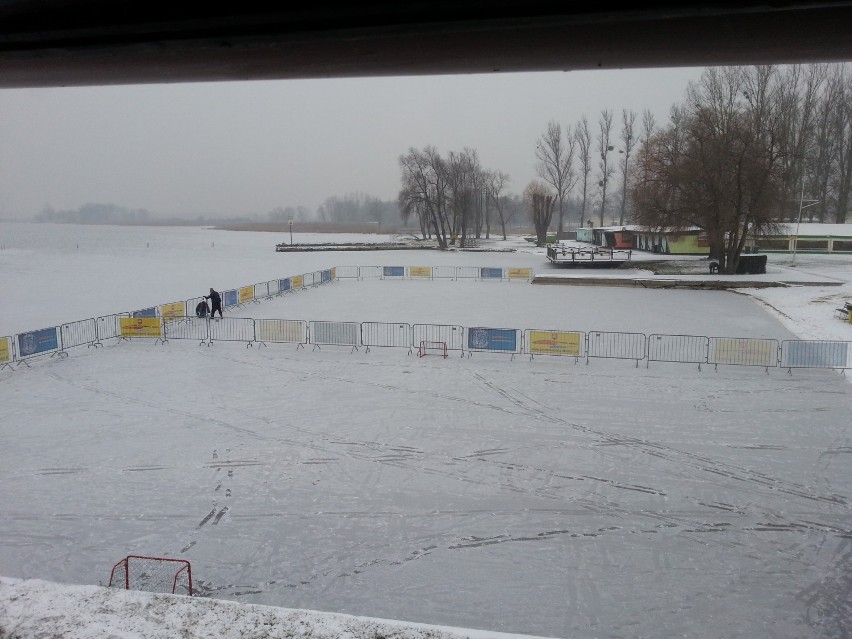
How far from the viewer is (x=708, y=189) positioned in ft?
127

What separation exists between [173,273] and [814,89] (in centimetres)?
6717

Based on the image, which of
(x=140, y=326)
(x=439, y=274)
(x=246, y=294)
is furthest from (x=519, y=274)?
(x=140, y=326)

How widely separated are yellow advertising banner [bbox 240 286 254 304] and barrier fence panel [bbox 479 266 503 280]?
17.0 meters

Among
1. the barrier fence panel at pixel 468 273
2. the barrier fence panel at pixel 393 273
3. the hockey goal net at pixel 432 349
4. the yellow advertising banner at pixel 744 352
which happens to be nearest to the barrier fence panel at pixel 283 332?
the hockey goal net at pixel 432 349

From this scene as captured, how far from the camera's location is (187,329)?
73.5 feet

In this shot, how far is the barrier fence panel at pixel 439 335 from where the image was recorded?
19.9 metres

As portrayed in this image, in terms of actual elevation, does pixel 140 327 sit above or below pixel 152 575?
above

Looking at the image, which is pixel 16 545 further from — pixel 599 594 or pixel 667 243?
pixel 667 243

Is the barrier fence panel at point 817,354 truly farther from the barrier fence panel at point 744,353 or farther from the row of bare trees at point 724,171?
the row of bare trees at point 724,171

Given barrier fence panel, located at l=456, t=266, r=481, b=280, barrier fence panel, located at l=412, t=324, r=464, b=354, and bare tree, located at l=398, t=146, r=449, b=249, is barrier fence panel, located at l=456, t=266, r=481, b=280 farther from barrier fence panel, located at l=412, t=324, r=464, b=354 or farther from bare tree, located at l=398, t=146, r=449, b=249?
bare tree, located at l=398, t=146, r=449, b=249

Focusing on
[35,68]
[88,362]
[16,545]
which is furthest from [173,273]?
[35,68]

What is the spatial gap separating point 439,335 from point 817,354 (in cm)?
1097

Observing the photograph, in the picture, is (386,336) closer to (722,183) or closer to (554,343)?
(554,343)

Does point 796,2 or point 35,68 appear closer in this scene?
point 796,2
